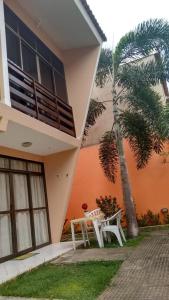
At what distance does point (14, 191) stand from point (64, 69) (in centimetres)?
486

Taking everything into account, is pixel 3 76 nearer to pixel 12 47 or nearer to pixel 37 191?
pixel 12 47

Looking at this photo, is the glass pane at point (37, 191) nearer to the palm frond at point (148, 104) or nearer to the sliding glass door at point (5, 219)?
the sliding glass door at point (5, 219)

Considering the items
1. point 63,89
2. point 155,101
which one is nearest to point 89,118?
point 63,89

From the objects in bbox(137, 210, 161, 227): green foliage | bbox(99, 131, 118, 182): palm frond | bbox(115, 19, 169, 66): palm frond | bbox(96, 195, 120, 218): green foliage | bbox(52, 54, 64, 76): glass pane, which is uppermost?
bbox(115, 19, 169, 66): palm frond

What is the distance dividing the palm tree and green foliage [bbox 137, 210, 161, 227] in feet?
6.92

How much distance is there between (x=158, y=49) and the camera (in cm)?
1074

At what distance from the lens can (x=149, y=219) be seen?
39.2 feet

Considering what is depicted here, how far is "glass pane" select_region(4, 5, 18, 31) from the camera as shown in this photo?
8070 mm

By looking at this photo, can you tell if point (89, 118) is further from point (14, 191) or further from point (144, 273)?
point (144, 273)

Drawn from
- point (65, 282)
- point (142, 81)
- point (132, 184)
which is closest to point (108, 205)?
point (132, 184)

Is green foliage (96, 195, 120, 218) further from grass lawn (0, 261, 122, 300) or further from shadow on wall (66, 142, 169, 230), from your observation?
grass lawn (0, 261, 122, 300)

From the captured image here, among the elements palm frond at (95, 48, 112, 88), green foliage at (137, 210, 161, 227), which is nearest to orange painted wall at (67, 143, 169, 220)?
green foliage at (137, 210, 161, 227)

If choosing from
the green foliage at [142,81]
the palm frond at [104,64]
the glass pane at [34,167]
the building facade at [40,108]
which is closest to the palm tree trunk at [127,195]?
the green foliage at [142,81]

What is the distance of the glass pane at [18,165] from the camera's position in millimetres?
8766
